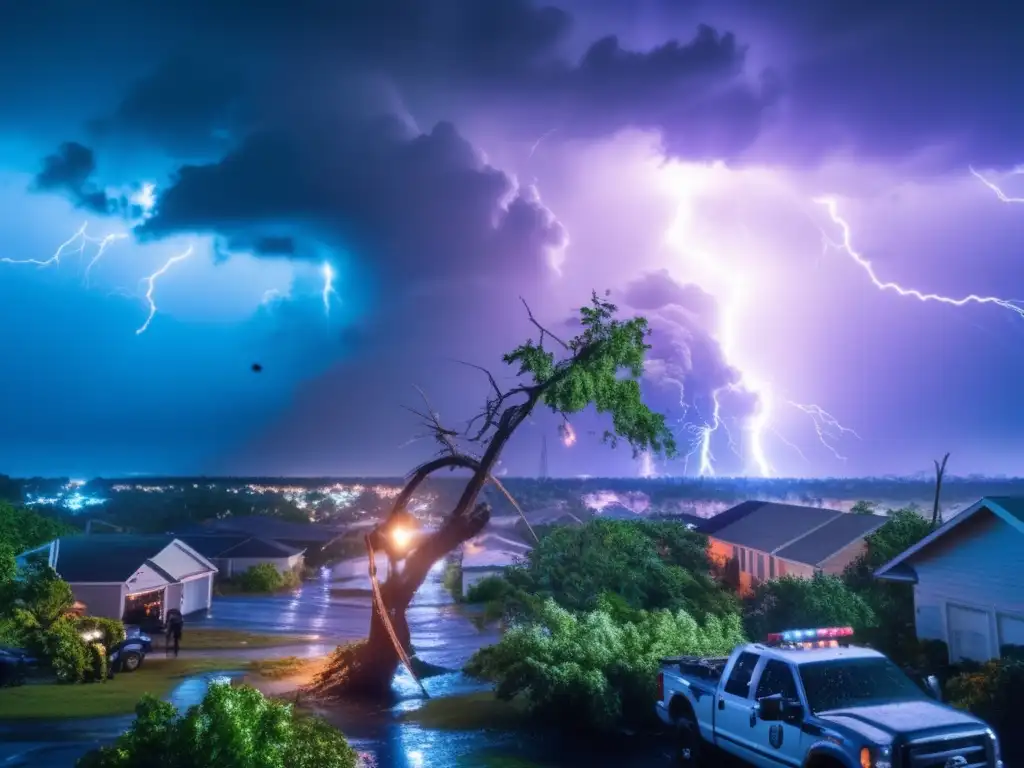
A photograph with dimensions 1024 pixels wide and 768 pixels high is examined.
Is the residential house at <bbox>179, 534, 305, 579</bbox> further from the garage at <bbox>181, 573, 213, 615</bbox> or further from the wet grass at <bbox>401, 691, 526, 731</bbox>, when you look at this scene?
the wet grass at <bbox>401, 691, 526, 731</bbox>

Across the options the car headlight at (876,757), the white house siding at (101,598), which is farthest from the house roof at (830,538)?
the white house siding at (101,598)

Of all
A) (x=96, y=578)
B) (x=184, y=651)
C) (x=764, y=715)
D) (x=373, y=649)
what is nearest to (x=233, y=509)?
(x=96, y=578)

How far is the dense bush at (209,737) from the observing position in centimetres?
756

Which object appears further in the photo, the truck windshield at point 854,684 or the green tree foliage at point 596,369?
the green tree foliage at point 596,369

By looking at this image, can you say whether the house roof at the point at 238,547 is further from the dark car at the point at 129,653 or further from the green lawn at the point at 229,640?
the dark car at the point at 129,653

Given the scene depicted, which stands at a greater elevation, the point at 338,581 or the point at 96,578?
the point at 96,578

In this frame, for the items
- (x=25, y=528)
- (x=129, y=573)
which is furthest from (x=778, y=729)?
(x=25, y=528)

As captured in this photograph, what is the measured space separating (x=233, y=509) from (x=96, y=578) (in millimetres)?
77178

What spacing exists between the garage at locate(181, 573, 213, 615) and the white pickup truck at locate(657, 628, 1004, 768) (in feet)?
108

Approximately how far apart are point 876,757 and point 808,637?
8.84ft

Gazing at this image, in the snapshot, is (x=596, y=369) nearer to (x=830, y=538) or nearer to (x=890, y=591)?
(x=890, y=591)

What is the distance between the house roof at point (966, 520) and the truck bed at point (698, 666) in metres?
7.07

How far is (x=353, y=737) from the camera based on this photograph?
46.8 feet

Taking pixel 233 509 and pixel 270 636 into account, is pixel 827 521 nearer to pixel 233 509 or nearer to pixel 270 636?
pixel 270 636
